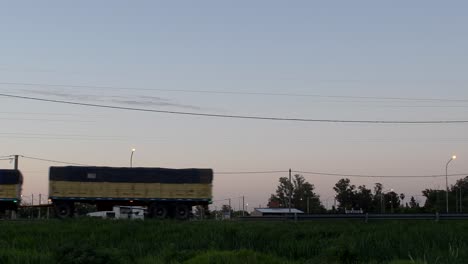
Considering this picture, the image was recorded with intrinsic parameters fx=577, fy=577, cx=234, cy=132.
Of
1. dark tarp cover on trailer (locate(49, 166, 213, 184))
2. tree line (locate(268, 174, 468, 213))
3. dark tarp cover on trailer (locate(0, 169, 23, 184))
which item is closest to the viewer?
dark tarp cover on trailer (locate(49, 166, 213, 184))

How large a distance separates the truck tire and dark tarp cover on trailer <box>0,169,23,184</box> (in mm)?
4272

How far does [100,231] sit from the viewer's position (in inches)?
850

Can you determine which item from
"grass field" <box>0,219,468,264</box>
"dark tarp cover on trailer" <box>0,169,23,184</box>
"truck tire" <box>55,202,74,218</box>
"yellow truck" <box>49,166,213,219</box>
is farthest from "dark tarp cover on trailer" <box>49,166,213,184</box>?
"grass field" <box>0,219,468,264</box>

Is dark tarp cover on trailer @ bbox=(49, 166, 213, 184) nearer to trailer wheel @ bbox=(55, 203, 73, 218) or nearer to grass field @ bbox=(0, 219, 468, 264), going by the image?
trailer wheel @ bbox=(55, 203, 73, 218)

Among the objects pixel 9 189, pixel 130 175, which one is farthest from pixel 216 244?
pixel 9 189

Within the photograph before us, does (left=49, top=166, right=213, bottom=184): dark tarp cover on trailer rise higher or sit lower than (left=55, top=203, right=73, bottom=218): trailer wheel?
higher

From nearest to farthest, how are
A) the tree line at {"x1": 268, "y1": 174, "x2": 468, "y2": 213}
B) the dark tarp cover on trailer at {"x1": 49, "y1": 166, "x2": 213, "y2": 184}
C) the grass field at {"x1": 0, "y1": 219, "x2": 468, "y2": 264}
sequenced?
the grass field at {"x1": 0, "y1": 219, "x2": 468, "y2": 264} → the dark tarp cover on trailer at {"x1": 49, "y1": 166, "x2": 213, "y2": 184} → the tree line at {"x1": 268, "y1": 174, "x2": 468, "y2": 213}

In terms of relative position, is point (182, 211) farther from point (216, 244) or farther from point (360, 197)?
point (360, 197)

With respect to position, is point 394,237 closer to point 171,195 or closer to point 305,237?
point 305,237

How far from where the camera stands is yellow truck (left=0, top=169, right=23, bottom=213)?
42.0 meters

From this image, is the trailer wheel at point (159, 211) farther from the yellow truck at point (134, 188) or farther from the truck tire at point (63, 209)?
the truck tire at point (63, 209)

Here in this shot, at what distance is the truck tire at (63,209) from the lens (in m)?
40.7

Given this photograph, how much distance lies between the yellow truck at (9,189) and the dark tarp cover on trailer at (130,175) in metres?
3.18

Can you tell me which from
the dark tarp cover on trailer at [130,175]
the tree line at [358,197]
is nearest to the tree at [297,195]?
the tree line at [358,197]
